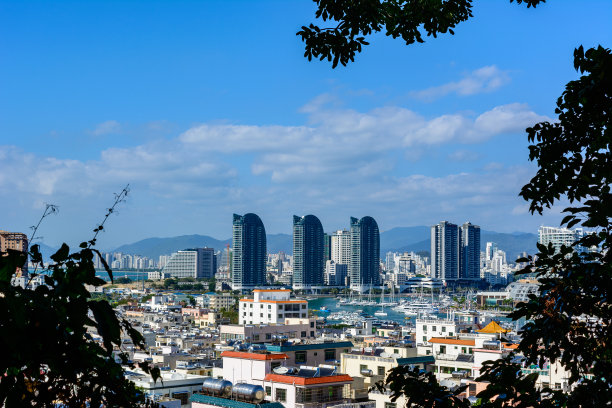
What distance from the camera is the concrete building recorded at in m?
21.1

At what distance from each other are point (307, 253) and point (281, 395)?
189 ft

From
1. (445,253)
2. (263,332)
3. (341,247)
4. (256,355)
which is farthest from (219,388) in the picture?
(341,247)

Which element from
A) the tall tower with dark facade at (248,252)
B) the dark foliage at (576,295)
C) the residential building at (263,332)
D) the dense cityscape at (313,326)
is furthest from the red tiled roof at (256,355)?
the tall tower with dark facade at (248,252)

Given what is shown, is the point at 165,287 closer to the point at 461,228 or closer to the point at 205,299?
the point at 205,299

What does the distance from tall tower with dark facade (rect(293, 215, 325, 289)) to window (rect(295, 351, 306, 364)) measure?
2118 inches

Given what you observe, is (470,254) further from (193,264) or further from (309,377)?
(309,377)

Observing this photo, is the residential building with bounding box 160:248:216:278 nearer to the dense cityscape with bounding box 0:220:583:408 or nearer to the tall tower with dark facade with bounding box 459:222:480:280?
the dense cityscape with bounding box 0:220:583:408

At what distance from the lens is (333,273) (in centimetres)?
7369

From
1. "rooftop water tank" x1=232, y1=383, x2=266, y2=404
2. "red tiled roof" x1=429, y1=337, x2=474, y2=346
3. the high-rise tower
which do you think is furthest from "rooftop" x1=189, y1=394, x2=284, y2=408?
the high-rise tower

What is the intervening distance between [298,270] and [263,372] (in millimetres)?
56730

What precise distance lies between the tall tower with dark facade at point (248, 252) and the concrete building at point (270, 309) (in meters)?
36.7

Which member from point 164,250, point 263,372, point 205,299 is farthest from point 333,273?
point 164,250

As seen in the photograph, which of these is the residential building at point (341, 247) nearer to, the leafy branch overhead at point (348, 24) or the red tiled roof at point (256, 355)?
the red tiled roof at point (256, 355)

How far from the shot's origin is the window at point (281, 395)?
291 inches
